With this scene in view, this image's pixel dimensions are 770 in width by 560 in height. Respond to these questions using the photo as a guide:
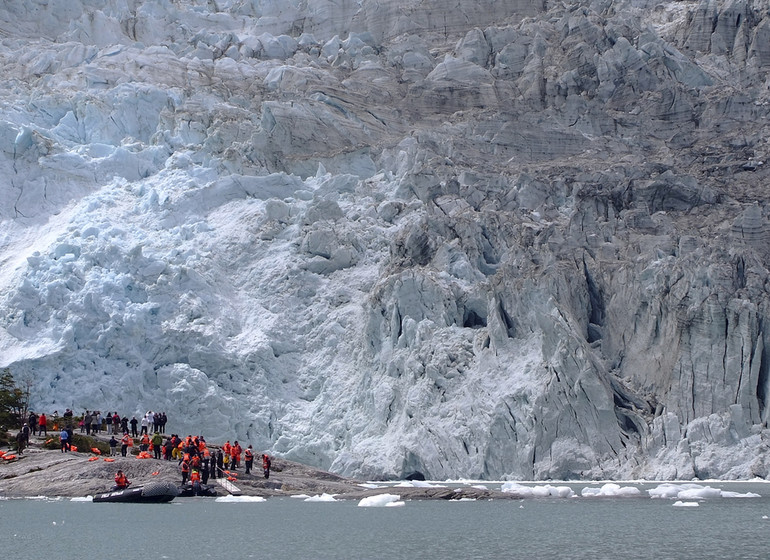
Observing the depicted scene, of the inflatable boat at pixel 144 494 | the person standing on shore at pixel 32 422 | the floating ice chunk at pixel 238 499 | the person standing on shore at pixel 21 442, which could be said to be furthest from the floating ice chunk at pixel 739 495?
the person standing on shore at pixel 32 422

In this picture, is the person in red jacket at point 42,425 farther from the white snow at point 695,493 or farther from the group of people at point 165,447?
the white snow at point 695,493

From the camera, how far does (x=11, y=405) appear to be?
3403 cm

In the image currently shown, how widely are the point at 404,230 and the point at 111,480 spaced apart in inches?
683

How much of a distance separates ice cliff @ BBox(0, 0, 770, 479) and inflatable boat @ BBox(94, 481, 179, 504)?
407 inches

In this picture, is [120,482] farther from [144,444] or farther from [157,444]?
[144,444]

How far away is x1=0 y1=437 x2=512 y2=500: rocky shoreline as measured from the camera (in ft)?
91.6

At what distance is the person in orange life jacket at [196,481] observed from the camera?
27.3 metres

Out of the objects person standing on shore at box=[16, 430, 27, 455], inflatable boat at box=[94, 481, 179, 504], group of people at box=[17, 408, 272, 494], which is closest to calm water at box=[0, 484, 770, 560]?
inflatable boat at box=[94, 481, 179, 504]

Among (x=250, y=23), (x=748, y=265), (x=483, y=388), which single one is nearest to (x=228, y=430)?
(x=483, y=388)

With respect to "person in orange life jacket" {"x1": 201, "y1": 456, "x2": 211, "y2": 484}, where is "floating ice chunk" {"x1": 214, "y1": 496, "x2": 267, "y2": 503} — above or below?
below

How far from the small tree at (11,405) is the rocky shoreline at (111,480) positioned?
2881mm

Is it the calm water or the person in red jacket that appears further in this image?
the person in red jacket

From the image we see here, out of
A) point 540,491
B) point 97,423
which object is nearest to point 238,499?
point 540,491

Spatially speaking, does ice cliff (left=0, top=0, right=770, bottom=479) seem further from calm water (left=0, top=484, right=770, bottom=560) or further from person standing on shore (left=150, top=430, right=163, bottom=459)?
calm water (left=0, top=484, right=770, bottom=560)
